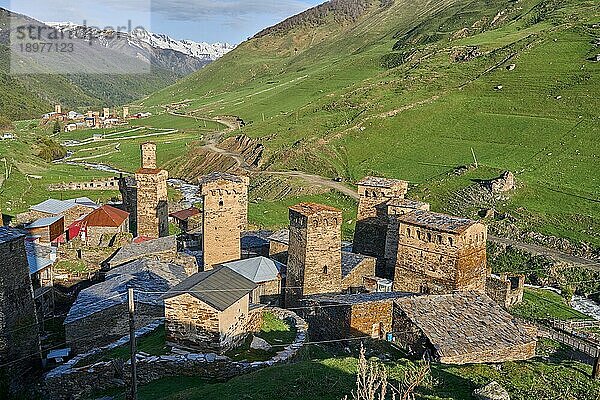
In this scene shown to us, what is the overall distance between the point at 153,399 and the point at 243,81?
17472 centimetres

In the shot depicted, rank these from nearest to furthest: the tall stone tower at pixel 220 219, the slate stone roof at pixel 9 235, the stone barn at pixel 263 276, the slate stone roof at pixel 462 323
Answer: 1. the slate stone roof at pixel 462 323
2. the slate stone roof at pixel 9 235
3. the stone barn at pixel 263 276
4. the tall stone tower at pixel 220 219

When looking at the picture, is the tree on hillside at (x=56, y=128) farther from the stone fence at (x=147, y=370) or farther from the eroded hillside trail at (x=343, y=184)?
the stone fence at (x=147, y=370)

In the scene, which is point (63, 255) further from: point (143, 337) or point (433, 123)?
point (433, 123)

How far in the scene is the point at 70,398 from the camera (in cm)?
1670

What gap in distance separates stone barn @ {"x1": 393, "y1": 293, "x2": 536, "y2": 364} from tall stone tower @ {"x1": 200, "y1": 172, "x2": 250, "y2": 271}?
29.5 feet

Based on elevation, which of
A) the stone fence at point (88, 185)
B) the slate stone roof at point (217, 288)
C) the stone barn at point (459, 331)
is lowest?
the stone fence at point (88, 185)

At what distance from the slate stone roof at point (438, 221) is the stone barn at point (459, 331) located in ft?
8.48

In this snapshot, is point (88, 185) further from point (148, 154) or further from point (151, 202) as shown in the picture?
point (151, 202)

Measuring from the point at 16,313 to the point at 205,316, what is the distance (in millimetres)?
6721

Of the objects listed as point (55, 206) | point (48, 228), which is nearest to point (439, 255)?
point (48, 228)

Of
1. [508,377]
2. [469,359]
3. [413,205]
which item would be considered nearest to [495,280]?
[413,205]

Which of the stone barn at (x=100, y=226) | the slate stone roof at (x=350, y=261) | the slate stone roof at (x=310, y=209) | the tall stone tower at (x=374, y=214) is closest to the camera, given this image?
the slate stone roof at (x=310, y=209)

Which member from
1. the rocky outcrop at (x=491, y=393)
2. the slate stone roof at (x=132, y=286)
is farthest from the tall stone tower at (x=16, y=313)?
the rocky outcrop at (x=491, y=393)

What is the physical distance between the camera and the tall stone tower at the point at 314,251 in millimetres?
21781
